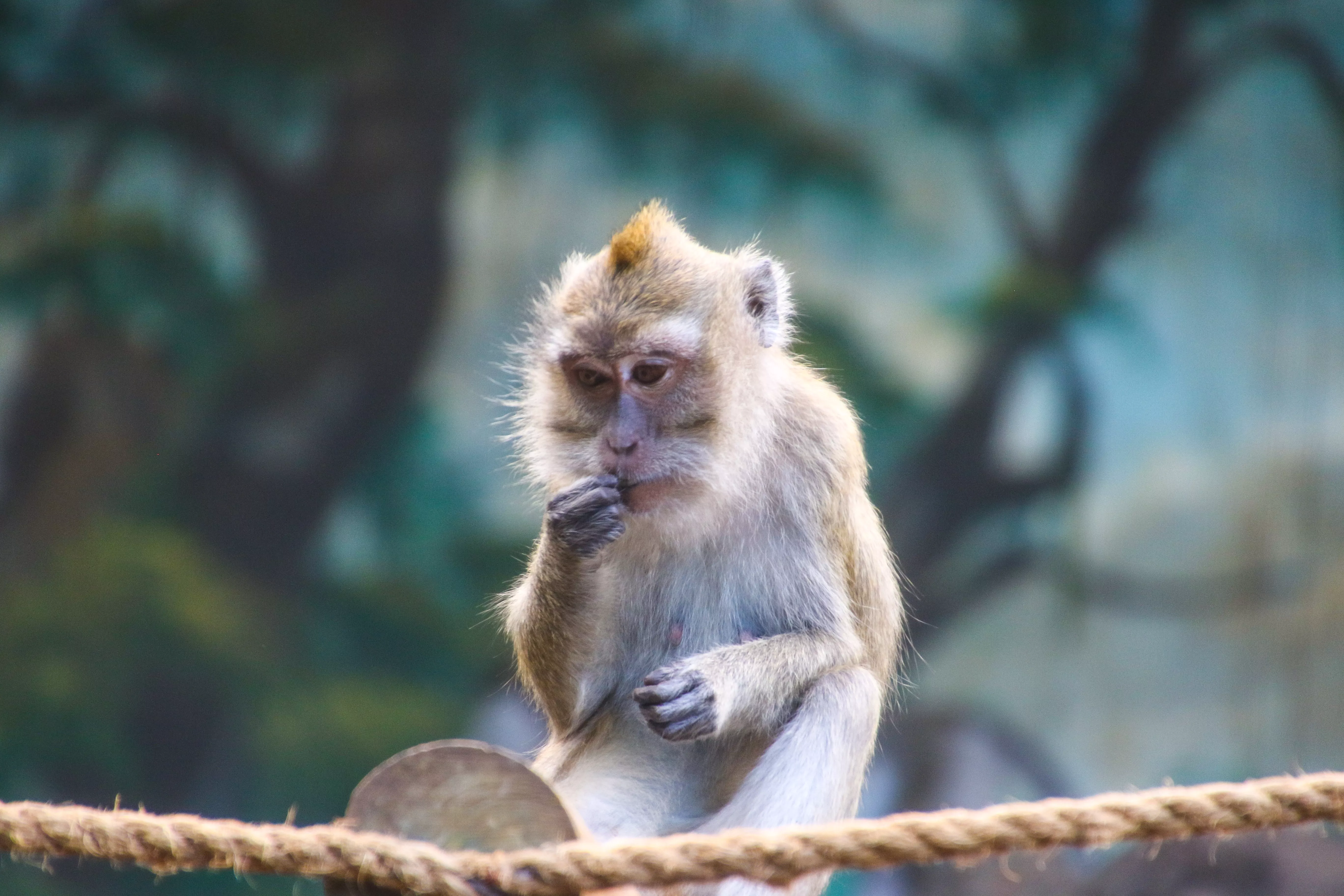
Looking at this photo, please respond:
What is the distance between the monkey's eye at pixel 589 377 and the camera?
110 inches

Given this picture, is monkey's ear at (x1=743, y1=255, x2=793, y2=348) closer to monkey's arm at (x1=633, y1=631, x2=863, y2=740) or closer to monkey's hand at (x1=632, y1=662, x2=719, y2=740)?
monkey's arm at (x1=633, y1=631, x2=863, y2=740)

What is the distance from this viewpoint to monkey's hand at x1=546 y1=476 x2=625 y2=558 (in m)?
2.62

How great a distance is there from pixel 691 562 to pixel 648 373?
52 cm

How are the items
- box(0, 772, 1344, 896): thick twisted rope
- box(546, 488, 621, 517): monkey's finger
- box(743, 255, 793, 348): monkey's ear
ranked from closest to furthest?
box(0, 772, 1344, 896): thick twisted rope
box(546, 488, 621, 517): monkey's finger
box(743, 255, 793, 348): monkey's ear

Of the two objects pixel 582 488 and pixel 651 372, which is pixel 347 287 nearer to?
pixel 651 372

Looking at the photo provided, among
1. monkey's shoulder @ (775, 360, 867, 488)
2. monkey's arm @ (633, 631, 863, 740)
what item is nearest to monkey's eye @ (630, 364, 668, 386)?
monkey's shoulder @ (775, 360, 867, 488)

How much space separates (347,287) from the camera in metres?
7.60

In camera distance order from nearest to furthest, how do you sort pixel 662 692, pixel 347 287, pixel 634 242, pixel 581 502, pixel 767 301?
pixel 662 692
pixel 581 502
pixel 634 242
pixel 767 301
pixel 347 287

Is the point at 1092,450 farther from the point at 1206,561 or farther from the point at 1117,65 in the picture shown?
the point at 1117,65

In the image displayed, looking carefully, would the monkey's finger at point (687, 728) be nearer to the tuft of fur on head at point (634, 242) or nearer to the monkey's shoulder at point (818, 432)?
the monkey's shoulder at point (818, 432)

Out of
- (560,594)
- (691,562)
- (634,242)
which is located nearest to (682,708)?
(560,594)

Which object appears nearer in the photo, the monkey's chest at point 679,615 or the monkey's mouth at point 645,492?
the monkey's mouth at point 645,492

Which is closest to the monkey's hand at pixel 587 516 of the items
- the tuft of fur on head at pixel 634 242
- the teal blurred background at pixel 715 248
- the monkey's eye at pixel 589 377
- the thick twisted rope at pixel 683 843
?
A: the monkey's eye at pixel 589 377

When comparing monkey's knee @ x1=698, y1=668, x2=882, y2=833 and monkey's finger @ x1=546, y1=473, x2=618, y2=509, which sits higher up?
monkey's finger @ x1=546, y1=473, x2=618, y2=509
